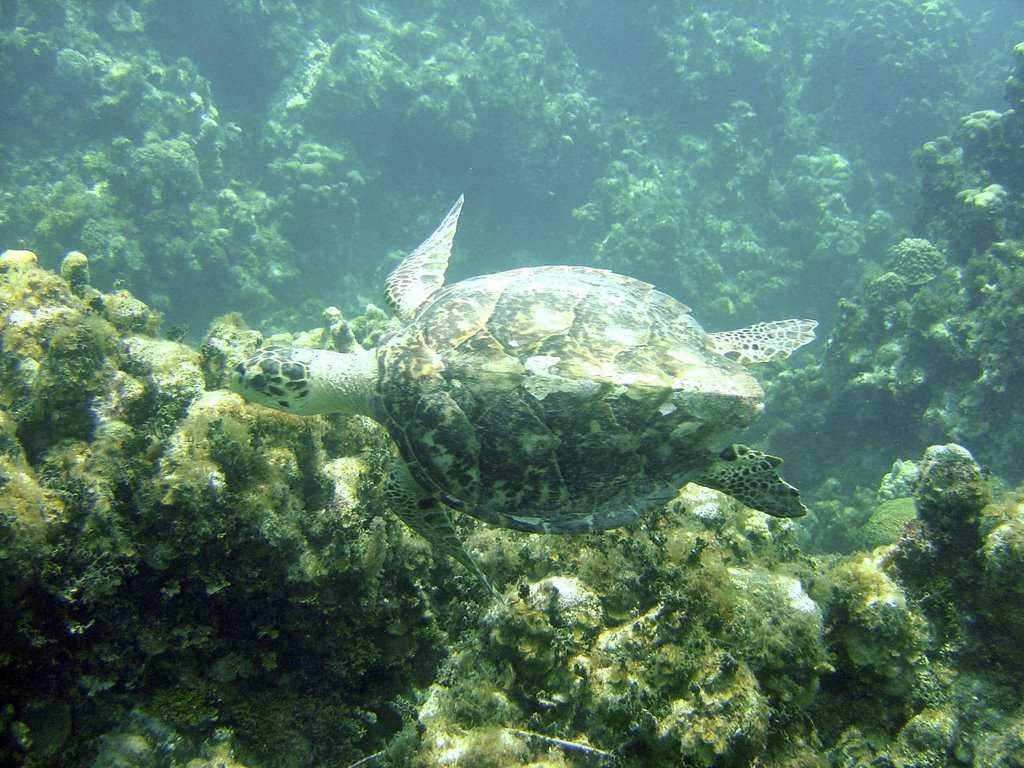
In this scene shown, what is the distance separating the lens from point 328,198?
46.7 feet

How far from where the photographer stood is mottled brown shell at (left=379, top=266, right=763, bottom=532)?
9.22 ft

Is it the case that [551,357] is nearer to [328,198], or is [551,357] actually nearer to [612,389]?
[612,389]

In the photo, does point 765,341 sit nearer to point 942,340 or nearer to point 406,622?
point 406,622

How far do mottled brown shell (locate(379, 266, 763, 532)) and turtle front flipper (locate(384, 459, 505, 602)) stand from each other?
0.33ft

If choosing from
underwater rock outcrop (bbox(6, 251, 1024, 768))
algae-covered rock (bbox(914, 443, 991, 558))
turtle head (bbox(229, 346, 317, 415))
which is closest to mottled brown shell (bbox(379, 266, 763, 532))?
underwater rock outcrop (bbox(6, 251, 1024, 768))

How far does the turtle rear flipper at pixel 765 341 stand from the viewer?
3864 mm

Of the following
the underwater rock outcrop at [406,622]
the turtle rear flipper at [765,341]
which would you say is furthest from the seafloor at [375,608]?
the turtle rear flipper at [765,341]

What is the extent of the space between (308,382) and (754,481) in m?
3.02

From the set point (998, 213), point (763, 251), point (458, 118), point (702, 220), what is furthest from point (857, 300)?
point (458, 118)

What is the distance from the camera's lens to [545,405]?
2826 mm

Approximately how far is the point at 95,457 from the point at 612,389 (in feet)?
9.82

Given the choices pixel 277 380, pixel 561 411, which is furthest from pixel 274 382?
pixel 561 411

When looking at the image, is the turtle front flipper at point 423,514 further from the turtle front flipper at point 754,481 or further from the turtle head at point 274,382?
the turtle front flipper at point 754,481

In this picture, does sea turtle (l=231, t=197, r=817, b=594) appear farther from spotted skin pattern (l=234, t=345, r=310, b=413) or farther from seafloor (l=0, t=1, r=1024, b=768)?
seafloor (l=0, t=1, r=1024, b=768)
